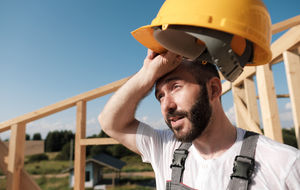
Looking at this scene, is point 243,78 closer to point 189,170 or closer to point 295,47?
point 295,47

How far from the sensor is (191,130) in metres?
1.17

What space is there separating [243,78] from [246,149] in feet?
7.11

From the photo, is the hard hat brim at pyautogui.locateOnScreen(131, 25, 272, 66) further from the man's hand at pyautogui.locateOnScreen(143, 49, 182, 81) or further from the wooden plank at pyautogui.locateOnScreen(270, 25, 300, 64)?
the wooden plank at pyautogui.locateOnScreen(270, 25, 300, 64)

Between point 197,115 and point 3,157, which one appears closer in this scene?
point 197,115

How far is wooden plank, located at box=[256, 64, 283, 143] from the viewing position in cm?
207

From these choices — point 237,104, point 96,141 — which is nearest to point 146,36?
point 96,141

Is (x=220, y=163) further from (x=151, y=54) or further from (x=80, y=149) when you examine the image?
(x=80, y=149)

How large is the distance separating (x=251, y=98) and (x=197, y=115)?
2.27 metres

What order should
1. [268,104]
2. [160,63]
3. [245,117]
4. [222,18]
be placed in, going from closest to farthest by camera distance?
[222,18], [160,63], [268,104], [245,117]

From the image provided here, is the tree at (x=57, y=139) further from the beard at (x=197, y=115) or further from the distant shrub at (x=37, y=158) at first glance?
the beard at (x=197, y=115)

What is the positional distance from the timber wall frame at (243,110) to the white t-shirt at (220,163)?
3.49 feet

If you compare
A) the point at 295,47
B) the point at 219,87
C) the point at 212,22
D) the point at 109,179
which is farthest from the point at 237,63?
the point at 109,179

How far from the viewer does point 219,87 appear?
1305 mm

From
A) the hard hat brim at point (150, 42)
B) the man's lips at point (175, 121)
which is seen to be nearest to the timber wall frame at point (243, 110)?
the hard hat brim at point (150, 42)
